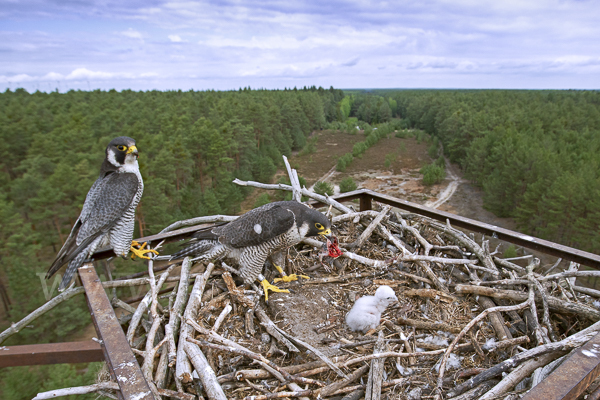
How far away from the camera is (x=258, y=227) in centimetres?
355

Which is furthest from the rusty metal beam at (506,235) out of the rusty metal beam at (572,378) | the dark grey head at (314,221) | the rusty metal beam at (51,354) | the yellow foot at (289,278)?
the rusty metal beam at (51,354)

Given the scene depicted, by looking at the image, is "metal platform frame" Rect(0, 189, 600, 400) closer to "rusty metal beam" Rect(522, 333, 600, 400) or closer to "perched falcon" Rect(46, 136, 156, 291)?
"rusty metal beam" Rect(522, 333, 600, 400)

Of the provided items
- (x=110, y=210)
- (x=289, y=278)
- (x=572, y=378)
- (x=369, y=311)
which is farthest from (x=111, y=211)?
(x=572, y=378)

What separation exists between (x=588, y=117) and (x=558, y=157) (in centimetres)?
3337

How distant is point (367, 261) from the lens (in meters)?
3.81

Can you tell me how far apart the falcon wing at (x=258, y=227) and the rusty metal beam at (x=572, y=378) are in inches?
93.5

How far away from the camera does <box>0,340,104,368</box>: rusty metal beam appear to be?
2428mm

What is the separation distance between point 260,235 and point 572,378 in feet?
8.51

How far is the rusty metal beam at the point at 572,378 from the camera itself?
1.60 meters

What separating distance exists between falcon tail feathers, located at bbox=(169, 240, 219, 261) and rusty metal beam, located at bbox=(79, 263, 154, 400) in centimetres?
98

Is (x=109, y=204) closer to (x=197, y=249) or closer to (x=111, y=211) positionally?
(x=111, y=211)

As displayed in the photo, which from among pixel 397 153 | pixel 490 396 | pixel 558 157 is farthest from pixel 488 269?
pixel 397 153

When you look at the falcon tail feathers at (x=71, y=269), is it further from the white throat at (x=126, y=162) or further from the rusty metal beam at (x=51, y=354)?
the white throat at (x=126, y=162)

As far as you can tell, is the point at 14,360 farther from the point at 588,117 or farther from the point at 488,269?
the point at 588,117
